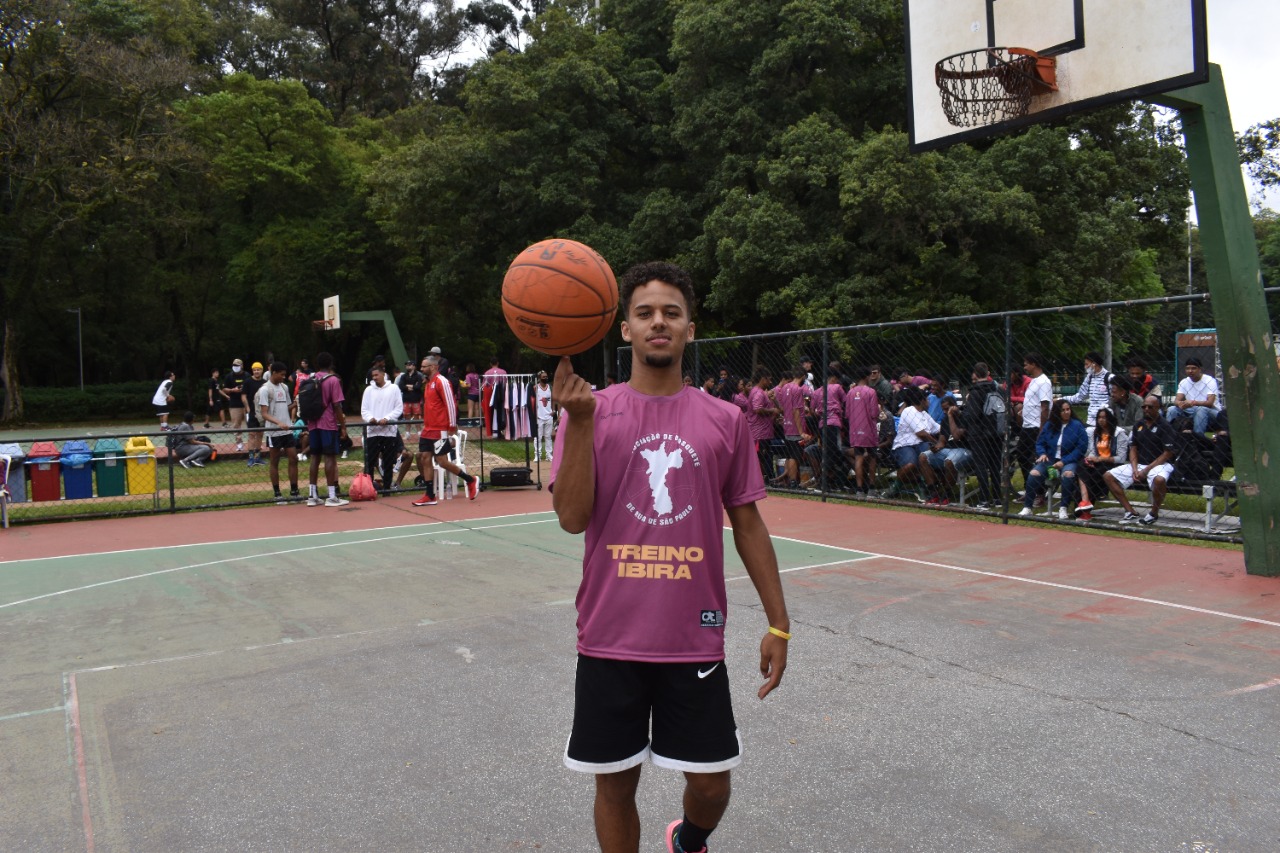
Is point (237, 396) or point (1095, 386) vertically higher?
point (237, 396)

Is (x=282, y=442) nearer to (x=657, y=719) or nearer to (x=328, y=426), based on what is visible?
(x=328, y=426)

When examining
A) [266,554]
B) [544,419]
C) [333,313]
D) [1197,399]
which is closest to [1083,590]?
[1197,399]

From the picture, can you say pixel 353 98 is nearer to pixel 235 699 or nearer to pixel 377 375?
pixel 377 375

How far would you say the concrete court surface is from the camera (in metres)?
3.76

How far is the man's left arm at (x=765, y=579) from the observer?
120 inches

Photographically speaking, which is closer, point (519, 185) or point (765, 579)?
point (765, 579)

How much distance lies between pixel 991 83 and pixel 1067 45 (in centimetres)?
73

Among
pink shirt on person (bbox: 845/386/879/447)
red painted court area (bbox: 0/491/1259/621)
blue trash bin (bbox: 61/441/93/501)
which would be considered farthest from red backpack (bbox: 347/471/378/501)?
pink shirt on person (bbox: 845/386/879/447)

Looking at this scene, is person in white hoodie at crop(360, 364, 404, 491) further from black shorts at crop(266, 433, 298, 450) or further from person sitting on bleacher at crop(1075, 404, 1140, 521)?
person sitting on bleacher at crop(1075, 404, 1140, 521)

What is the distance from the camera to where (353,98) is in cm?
5147

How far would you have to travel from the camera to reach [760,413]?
14734mm

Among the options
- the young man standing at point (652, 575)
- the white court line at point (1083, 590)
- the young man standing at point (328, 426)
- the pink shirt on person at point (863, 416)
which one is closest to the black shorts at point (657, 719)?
the young man standing at point (652, 575)

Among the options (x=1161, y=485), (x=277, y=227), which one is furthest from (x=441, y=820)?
(x=277, y=227)

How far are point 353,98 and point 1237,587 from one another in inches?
2032
